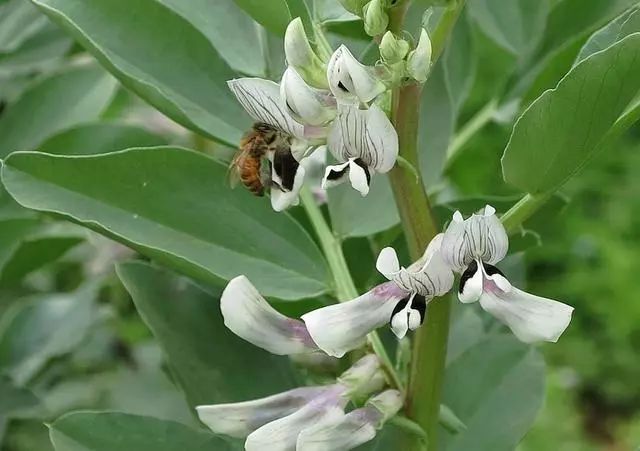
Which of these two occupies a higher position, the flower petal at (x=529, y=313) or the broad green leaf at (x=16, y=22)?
the broad green leaf at (x=16, y=22)

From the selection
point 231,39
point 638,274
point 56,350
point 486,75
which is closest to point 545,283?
point 638,274

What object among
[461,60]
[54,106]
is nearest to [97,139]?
[54,106]

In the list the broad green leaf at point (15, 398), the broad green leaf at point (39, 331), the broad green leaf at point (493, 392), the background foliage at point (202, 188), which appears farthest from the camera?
the broad green leaf at point (39, 331)

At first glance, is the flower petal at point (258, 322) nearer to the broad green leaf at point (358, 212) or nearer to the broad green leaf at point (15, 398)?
the broad green leaf at point (358, 212)

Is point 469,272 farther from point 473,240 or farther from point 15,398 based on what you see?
point 15,398

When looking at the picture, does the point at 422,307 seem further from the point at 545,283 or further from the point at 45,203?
the point at 545,283

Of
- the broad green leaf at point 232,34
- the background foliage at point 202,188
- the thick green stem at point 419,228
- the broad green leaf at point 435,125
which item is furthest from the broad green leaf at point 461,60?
the thick green stem at point 419,228
